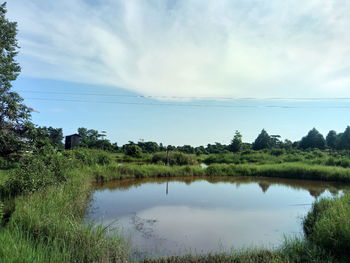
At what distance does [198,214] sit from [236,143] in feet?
102

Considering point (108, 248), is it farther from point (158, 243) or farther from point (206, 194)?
point (206, 194)

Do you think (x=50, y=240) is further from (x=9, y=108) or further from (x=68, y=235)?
(x=9, y=108)

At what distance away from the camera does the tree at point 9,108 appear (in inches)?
483

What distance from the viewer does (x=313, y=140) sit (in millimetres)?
34969

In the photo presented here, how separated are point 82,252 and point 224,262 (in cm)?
203

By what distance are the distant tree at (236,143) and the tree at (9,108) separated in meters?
29.3

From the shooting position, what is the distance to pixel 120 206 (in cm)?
934

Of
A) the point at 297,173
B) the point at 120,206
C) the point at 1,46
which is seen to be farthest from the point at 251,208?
the point at 1,46

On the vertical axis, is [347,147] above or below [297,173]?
above

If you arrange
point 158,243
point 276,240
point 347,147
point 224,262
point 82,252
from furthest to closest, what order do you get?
point 347,147, point 276,240, point 158,243, point 224,262, point 82,252

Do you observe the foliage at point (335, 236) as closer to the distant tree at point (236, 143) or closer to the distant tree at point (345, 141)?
the distant tree at point (345, 141)

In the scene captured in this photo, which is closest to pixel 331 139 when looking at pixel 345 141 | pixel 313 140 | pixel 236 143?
pixel 313 140

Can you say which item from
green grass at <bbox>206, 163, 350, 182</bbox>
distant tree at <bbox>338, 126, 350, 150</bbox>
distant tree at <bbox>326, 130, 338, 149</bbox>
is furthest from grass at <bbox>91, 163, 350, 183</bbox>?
distant tree at <bbox>326, 130, 338, 149</bbox>

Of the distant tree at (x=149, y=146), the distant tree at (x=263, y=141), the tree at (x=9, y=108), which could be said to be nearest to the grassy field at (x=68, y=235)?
the tree at (x=9, y=108)
